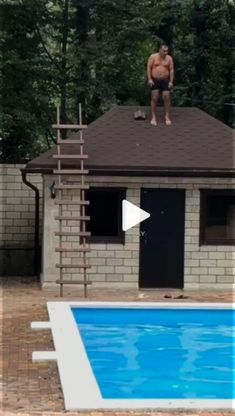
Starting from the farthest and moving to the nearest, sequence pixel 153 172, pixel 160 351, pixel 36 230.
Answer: pixel 36 230, pixel 153 172, pixel 160 351

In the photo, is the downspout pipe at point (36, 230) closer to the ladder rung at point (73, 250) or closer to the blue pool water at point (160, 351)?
the ladder rung at point (73, 250)

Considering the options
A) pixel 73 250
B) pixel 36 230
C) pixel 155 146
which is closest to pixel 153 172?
pixel 155 146

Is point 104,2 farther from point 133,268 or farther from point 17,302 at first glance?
point 17,302

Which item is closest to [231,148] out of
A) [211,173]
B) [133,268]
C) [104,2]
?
[211,173]

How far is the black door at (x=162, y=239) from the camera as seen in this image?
49.2 ft

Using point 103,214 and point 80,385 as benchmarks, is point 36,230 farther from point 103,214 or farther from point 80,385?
point 80,385

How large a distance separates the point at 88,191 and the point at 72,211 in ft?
1.91

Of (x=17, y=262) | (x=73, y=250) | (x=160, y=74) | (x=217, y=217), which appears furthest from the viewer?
(x=17, y=262)

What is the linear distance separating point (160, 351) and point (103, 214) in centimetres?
586

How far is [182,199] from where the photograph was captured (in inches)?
597

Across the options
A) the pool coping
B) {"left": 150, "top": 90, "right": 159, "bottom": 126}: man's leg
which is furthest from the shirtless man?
the pool coping

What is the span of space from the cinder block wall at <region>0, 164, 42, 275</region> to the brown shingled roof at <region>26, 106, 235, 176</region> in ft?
5.98

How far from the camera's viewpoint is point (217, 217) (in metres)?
15.4

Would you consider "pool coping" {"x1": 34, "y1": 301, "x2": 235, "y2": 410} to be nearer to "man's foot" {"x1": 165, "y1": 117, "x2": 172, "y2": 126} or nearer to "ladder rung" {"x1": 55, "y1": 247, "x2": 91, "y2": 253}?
"ladder rung" {"x1": 55, "y1": 247, "x2": 91, "y2": 253}
